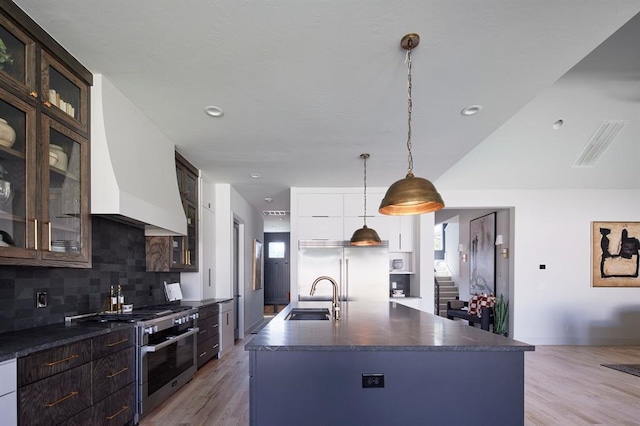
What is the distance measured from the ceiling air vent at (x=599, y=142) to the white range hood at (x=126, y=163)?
18.8ft

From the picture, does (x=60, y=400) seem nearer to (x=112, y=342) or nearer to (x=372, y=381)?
(x=112, y=342)

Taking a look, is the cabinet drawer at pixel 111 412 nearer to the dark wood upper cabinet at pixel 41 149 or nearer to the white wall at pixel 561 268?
the dark wood upper cabinet at pixel 41 149

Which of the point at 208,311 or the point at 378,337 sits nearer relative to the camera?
the point at 378,337

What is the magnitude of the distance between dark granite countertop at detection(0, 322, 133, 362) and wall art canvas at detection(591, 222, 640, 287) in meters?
7.07

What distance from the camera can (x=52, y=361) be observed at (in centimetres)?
204

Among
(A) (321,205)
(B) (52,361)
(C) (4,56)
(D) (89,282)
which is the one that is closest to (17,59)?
(C) (4,56)

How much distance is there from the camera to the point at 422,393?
6.65 feet

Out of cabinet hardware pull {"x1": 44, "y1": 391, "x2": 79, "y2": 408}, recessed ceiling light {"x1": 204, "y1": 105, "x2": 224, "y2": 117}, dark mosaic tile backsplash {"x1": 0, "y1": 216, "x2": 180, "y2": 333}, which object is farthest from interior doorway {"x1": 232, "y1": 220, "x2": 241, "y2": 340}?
cabinet hardware pull {"x1": 44, "y1": 391, "x2": 79, "y2": 408}

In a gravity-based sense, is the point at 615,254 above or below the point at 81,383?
above

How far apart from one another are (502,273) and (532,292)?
2.25 feet

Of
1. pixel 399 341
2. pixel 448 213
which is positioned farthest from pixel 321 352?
pixel 448 213

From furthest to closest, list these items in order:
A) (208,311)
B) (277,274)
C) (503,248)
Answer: (277,274)
(503,248)
(208,311)

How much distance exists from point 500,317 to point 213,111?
5.83 m

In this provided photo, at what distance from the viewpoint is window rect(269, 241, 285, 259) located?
12086mm
